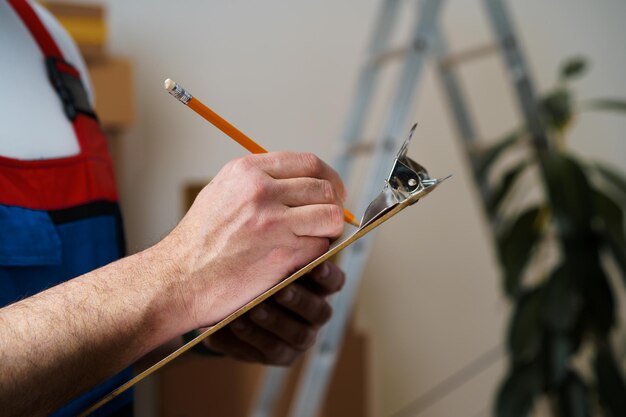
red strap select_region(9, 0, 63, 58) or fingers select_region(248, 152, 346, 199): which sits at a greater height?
red strap select_region(9, 0, 63, 58)

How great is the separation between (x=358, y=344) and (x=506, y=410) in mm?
458

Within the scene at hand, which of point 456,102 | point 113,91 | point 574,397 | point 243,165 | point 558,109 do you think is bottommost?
point 574,397

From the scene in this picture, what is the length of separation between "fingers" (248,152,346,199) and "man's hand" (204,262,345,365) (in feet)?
0.49

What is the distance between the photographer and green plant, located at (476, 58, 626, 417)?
67.3 inches

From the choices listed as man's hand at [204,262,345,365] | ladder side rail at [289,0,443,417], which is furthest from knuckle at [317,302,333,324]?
ladder side rail at [289,0,443,417]

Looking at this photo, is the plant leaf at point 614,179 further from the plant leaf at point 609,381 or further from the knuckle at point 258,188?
the knuckle at point 258,188

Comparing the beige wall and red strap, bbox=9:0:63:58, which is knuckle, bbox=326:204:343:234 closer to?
red strap, bbox=9:0:63:58

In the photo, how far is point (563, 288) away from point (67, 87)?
4.56 ft

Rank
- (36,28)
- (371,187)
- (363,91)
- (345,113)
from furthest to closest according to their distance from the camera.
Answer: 1. (345,113)
2. (363,91)
3. (371,187)
4. (36,28)

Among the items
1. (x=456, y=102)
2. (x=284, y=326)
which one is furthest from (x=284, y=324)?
(x=456, y=102)

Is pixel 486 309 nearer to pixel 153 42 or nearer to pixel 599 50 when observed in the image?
pixel 599 50

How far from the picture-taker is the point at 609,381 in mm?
1758

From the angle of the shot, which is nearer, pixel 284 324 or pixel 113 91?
pixel 284 324

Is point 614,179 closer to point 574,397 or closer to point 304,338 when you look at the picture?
point 574,397
